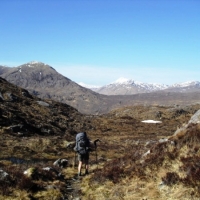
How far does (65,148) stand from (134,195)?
77.3 feet

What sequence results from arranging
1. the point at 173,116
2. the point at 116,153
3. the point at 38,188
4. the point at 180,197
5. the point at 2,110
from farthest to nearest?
the point at 173,116 < the point at 2,110 < the point at 116,153 < the point at 38,188 < the point at 180,197

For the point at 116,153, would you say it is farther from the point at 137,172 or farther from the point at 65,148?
the point at 137,172

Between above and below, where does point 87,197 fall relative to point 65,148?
above

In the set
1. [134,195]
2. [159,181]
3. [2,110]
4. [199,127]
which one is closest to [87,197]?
[134,195]

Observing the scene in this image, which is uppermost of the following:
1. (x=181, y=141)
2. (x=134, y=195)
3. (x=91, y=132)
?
(x=181, y=141)

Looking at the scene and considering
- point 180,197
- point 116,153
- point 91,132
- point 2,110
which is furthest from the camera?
point 91,132

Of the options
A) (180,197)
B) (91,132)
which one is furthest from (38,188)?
(91,132)

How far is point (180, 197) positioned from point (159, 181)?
1970 mm

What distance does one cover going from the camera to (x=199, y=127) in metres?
15.1

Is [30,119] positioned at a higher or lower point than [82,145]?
lower

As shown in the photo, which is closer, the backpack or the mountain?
the backpack

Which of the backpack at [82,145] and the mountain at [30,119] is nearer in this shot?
the backpack at [82,145]

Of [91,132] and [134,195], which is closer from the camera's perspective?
[134,195]

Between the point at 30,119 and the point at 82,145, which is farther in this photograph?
the point at 30,119
